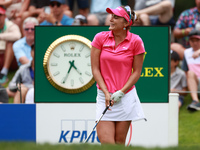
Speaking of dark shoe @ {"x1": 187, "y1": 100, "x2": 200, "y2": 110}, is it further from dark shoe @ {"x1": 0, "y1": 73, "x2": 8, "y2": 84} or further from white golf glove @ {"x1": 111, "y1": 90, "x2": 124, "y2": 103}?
white golf glove @ {"x1": 111, "y1": 90, "x2": 124, "y2": 103}

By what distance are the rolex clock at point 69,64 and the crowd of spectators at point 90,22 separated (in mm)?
2129

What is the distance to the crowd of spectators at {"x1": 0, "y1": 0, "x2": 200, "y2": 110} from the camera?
7.89 metres

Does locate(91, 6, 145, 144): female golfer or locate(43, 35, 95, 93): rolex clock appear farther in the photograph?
locate(43, 35, 95, 93): rolex clock

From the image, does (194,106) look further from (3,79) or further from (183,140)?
(3,79)

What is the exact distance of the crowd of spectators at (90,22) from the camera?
7887 mm

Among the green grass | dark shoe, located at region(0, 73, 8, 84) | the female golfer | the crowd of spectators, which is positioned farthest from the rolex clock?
dark shoe, located at region(0, 73, 8, 84)

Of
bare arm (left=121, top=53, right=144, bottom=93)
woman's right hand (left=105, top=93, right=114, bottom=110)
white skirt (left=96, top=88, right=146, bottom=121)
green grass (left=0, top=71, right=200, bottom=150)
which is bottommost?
green grass (left=0, top=71, right=200, bottom=150)

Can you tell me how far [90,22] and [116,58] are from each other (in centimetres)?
411

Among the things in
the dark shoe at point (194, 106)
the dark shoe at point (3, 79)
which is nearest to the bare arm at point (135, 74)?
the dark shoe at point (194, 106)

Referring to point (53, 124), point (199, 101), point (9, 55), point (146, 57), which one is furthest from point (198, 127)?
point (9, 55)

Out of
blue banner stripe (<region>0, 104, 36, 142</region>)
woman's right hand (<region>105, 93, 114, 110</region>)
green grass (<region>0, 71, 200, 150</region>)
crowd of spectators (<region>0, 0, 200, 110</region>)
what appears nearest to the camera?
green grass (<region>0, 71, 200, 150</region>)

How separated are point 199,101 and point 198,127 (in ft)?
2.89

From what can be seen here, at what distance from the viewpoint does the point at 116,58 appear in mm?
4250

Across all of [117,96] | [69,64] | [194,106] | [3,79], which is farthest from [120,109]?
[3,79]
